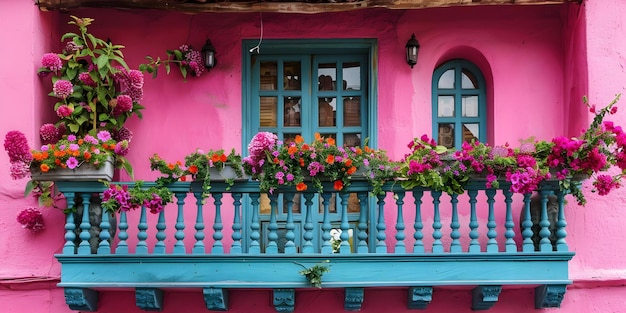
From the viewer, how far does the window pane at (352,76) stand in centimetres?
813

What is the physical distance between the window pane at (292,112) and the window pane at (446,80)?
1307 mm

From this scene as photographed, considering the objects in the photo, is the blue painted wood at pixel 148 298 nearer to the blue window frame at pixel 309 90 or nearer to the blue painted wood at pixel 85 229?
the blue painted wood at pixel 85 229

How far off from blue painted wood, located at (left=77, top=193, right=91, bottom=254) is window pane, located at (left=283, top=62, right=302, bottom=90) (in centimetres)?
213

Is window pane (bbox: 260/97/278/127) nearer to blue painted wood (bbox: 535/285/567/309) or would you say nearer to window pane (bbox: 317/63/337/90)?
window pane (bbox: 317/63/337/90)

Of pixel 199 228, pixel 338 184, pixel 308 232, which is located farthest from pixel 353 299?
pixel 199 228

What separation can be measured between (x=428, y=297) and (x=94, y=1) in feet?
12.3

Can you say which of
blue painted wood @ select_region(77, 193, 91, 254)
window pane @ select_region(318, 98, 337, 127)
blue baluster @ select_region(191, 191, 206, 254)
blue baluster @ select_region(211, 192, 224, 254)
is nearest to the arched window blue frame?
window pane @ select_region(318, 98, 337, 127)

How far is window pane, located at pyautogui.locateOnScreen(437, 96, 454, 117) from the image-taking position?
806 centimetres

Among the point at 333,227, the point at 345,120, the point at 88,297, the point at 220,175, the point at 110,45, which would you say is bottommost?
the point at 88,297

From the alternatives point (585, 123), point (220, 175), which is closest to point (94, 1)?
point (220, 175)

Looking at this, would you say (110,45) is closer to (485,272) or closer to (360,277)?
(360,277)

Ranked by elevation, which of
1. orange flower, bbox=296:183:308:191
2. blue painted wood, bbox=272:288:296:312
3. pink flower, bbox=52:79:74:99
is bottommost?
blue painted wood, bbox=272:288:296:312

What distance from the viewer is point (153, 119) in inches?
312

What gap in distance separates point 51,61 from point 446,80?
349 cm
